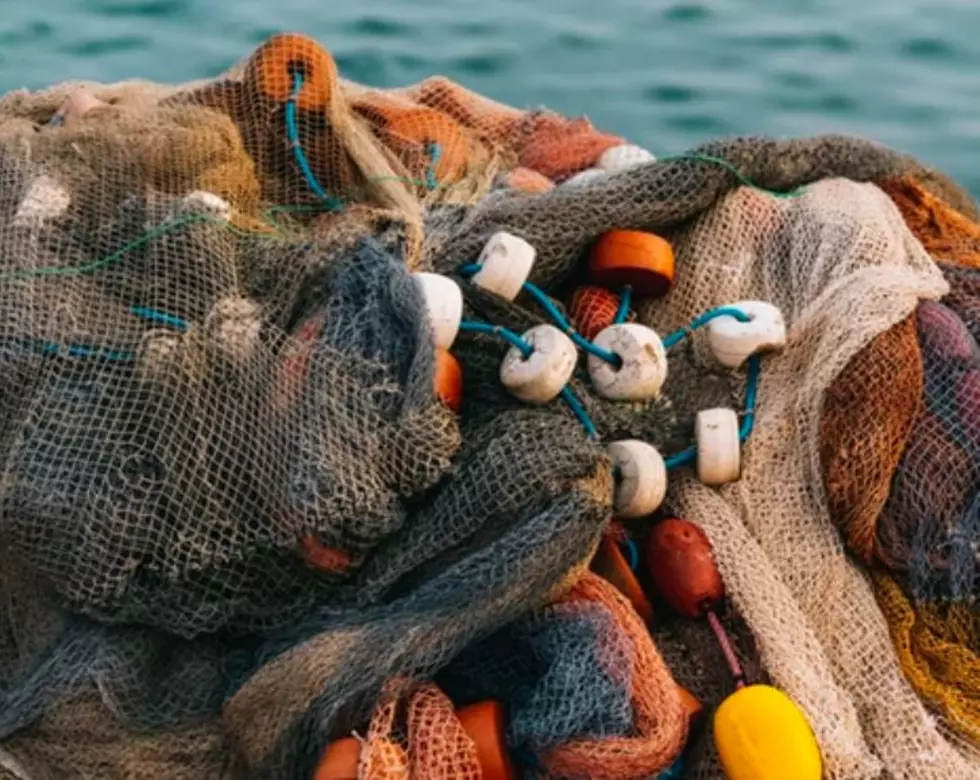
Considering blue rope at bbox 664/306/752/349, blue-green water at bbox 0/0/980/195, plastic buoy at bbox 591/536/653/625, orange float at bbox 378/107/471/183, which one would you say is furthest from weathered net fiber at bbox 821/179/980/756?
blue-green water at bbox 0/0/980/195

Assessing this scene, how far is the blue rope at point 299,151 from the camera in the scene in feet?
11.4

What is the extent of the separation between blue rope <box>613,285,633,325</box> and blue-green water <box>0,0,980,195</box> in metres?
3.35

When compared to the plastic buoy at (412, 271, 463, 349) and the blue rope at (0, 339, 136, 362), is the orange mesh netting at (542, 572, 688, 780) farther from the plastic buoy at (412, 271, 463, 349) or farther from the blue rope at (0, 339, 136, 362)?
the blue rope at (0, 339, 136, 362)

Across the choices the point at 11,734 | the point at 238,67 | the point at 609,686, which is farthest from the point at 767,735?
the point at 238,67

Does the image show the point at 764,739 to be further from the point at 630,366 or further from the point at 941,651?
the point at 630,366

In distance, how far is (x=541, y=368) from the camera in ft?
9.01

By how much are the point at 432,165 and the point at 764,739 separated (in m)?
1.91

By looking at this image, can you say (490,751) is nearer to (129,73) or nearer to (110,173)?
(110,173)

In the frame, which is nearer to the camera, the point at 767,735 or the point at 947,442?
the point at 767,735

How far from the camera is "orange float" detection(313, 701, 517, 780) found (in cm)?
238

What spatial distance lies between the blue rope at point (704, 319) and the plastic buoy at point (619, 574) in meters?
0.48

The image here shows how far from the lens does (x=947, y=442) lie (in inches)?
110

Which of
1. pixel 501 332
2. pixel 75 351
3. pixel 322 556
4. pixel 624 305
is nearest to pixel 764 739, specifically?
pixel 322 556

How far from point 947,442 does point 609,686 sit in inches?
34.1
